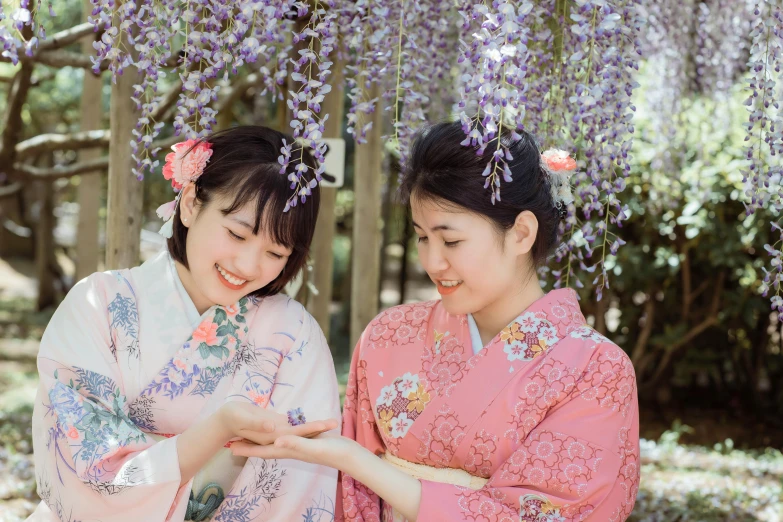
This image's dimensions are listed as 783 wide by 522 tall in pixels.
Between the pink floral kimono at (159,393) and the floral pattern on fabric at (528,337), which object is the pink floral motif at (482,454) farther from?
the pink floral kimono at (159,393)

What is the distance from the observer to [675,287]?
19.6ft

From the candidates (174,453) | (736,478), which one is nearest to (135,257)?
(174,453)

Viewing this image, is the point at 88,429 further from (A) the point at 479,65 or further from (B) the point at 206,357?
(A) the point at 479,65

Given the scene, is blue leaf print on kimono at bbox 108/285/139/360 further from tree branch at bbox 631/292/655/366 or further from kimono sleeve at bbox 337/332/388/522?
tree branch at bbox 631/292/655/366

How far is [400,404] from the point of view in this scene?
228 cm

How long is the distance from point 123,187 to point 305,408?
1220 mm

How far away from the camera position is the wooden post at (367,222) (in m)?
4.31

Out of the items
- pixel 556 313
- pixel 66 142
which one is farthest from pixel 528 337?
pixel 66 142

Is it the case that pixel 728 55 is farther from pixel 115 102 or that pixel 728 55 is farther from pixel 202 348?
pixel 202 348

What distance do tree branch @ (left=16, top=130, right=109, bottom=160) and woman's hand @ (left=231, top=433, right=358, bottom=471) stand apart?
9.09 feet

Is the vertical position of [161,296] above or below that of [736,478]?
above

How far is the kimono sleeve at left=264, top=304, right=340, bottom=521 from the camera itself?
2293mm

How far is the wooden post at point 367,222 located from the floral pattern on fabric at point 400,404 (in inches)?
77.9

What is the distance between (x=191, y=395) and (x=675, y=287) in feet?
14.7
